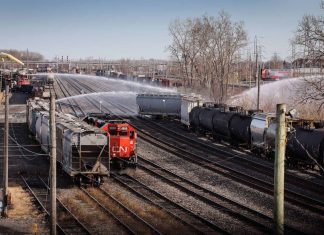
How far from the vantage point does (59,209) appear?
23812mm

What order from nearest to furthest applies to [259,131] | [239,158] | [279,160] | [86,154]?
[279,160]
[86,154]
[259,131]
[239,158]

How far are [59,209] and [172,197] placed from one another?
549 centimetres

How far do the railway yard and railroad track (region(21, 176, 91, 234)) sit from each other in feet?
0.12

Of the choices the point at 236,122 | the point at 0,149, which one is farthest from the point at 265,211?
the point at 0,149

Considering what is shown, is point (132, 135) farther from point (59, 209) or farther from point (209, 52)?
point (209, 52)

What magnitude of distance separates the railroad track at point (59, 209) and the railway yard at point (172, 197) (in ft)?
0.12

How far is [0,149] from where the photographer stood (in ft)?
133

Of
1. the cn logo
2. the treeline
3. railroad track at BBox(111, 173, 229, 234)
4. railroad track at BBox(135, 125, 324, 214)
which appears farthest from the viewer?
the treeline

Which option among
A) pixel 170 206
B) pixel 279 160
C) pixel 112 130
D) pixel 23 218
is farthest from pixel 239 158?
pixel 279 160

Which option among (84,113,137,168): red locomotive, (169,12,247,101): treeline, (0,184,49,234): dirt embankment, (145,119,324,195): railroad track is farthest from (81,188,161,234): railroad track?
(169,12,247,101): treeline

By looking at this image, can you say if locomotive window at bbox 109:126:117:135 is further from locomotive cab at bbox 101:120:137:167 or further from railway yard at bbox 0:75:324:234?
railway yard at bbox 0:75:324:234

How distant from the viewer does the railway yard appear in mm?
20984

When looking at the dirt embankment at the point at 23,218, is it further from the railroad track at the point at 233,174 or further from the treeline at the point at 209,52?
the treeline at the point at 209,52

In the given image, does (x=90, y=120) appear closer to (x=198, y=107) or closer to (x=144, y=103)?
(x=198, y=107)
